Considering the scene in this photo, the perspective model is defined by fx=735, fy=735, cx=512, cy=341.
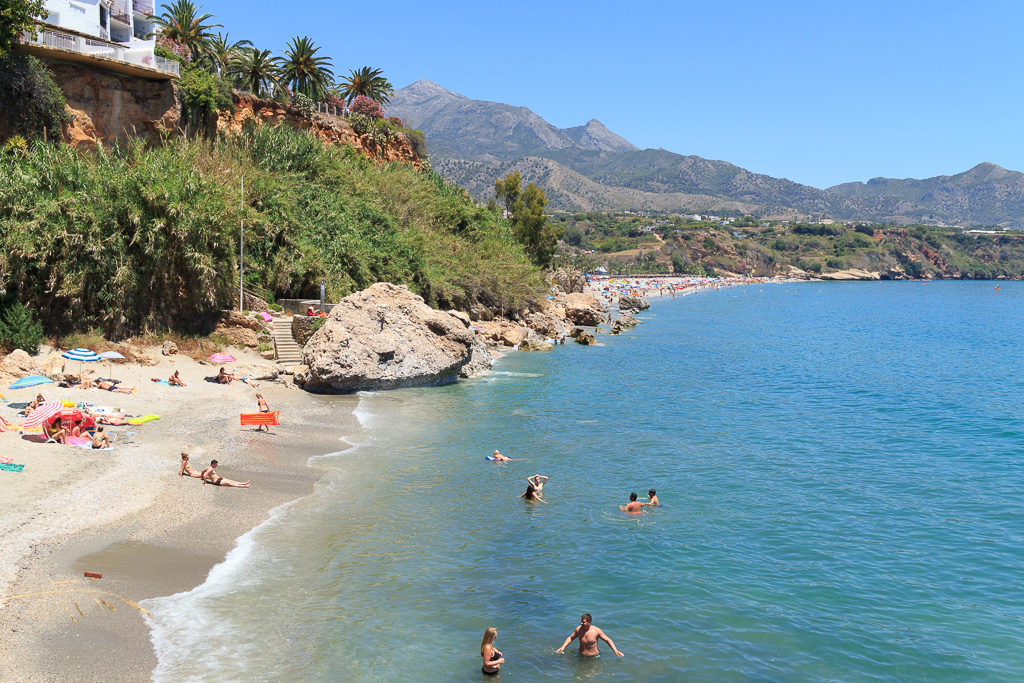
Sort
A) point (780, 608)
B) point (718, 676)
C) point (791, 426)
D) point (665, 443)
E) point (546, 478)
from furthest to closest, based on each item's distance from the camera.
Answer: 1. point (791, 426)
2. point (665, 443)
3. point (546, 478)
4. point (780, 608)
5. point (718, 676)

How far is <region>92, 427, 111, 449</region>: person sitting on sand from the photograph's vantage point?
1823cm

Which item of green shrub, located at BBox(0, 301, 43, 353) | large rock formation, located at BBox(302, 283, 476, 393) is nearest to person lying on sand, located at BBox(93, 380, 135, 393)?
green shrub, located at BBox(0, 301, 43, 353)

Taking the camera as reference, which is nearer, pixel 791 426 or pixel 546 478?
pixel 546 478

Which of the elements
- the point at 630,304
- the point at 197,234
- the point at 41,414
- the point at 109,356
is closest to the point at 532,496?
the point at 41,414

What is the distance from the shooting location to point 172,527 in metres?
14.3

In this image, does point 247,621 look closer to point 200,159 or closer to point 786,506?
point 786,506

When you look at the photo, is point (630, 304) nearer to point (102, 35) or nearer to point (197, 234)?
point (102, 35)

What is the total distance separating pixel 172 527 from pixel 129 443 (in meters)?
5.85

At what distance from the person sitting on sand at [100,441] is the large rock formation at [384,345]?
1032 centimetres

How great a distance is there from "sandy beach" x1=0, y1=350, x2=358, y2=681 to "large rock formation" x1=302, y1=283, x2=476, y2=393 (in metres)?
4.10

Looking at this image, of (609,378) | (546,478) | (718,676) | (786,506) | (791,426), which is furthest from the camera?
(609,378)

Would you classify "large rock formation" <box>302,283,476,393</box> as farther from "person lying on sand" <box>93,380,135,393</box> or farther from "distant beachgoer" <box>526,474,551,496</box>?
"distant beachgoer" <box>526,474,551,496</box>

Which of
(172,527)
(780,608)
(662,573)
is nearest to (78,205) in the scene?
(172,527)

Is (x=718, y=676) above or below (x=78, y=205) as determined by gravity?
below
